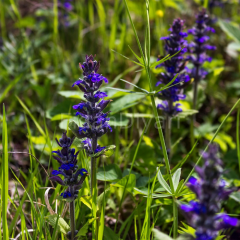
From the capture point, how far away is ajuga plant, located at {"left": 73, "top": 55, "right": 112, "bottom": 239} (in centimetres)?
227

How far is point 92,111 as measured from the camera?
2.33 metres

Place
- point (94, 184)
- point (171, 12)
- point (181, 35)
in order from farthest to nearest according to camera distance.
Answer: point (171, 12) → point (181, 35) → point (94, 184)

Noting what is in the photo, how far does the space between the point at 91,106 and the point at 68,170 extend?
526 millimetres

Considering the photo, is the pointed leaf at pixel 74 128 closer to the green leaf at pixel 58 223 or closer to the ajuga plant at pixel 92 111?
the ajuga plant at pixel 92 111

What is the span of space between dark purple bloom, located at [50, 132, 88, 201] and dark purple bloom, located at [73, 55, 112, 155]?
20cm

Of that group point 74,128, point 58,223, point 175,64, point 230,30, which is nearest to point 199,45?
point 175,64

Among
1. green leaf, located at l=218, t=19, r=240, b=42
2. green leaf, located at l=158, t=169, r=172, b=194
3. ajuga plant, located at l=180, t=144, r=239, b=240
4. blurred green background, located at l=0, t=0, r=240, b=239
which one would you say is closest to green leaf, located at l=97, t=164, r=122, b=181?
blurred green background, located at l=0, t=0, r=240, b=239

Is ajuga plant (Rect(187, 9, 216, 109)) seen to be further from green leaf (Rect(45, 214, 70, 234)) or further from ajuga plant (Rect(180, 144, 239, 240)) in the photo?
ajuga plant (Rect(180, 144, 239, 240))

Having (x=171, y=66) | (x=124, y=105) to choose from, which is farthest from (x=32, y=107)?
(x=171, y=66)

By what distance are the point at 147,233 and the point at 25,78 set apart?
11.4ft

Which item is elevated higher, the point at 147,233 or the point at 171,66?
the point at 171,66

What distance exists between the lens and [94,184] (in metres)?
2.42

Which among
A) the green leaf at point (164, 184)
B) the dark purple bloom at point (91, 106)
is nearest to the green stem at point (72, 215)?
the dark purple bloom at point (91, 106)

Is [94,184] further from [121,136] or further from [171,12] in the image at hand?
[171,12]
